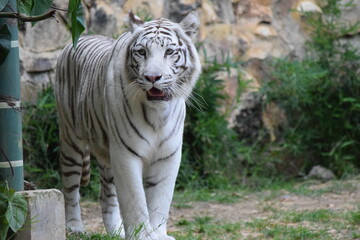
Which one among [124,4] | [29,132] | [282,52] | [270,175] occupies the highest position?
[124,4]

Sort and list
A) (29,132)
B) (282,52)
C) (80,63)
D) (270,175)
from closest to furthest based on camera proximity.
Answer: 1. (80,63)
2. (29,132)
3. (270,175)
4. (282,52)

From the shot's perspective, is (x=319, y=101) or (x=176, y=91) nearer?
(x=176, y=91)

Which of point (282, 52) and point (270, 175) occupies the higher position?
point (282, 52)

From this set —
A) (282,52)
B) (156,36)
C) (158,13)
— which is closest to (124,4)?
(158,13)

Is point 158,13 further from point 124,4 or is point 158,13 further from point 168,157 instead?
point 168,157

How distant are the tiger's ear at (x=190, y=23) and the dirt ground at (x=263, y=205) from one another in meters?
1.71

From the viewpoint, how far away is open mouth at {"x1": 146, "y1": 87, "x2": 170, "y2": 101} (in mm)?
3977

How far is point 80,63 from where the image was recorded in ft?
16.1

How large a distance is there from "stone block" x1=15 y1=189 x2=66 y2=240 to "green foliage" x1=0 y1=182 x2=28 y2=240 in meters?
0.06

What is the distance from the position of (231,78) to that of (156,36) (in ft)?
12.8

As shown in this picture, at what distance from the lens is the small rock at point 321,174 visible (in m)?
7.55

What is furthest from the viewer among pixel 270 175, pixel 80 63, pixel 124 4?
pixel 270 175

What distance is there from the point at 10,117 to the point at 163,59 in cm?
106

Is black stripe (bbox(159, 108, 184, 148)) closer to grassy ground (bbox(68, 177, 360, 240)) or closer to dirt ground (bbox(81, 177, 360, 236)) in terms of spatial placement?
grassy ground (bbox(68, 177, 360, 240))
